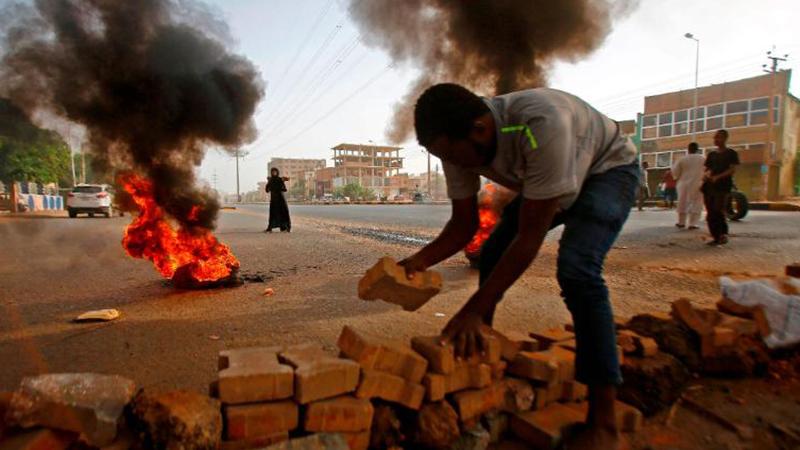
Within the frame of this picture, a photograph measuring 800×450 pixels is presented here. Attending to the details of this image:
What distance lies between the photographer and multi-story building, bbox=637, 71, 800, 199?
106ft

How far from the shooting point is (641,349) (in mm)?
2357

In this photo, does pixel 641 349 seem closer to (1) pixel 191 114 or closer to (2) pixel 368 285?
(2) pixel 368 285

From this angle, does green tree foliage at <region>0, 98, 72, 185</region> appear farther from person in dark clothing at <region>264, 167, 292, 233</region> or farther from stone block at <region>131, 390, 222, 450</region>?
stone block at <region>131, 390, 222, 450</region>

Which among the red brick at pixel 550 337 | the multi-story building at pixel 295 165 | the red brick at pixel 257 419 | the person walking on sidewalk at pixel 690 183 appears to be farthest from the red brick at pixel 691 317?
the multi-story building at pixel 295 165

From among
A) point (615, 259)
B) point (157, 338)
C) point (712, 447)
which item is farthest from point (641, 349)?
point (615, 259)

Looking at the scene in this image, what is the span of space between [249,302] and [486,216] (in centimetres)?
276

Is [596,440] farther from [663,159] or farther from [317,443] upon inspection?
[663,159]

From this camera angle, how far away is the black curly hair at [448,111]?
173 cm

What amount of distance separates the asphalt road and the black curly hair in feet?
5.25

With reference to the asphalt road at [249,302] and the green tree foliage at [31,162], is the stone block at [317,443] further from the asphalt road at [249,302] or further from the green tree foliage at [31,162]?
the green tree foliage at [31,162]

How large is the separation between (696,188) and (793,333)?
7.93 metres

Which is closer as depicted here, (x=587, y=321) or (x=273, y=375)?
(x=273, y=375)

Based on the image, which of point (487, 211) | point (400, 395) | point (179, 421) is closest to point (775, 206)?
point (487, 211)

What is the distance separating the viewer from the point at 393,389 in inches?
70.6
